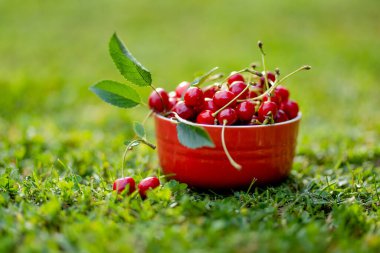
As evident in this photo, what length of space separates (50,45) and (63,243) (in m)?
4.56

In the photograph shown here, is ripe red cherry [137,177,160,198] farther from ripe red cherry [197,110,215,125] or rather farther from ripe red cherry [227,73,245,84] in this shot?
ripe red cherry [227,73,245,84]

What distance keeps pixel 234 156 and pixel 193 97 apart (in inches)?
11.7

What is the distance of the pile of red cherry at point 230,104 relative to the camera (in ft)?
6.42

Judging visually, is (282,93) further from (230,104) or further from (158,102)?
(158,102)

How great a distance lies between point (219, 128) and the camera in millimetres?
1918

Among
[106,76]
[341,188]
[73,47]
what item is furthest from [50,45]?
[341,188]

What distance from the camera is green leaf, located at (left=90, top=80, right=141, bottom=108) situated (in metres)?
1.98

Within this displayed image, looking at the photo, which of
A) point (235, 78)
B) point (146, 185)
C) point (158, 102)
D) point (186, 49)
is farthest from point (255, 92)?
point (186, 49)

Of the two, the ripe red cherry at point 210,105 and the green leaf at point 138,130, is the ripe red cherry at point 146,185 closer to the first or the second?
the green leaf at point 138,130

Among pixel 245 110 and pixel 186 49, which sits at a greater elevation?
pixel 245 110

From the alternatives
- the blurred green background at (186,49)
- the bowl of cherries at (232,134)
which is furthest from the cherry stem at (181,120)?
the blurred green background at (186,49)

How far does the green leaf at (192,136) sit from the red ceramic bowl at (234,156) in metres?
0.10

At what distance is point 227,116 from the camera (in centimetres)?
193

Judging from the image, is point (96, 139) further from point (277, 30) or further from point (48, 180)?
point (277, 30)
